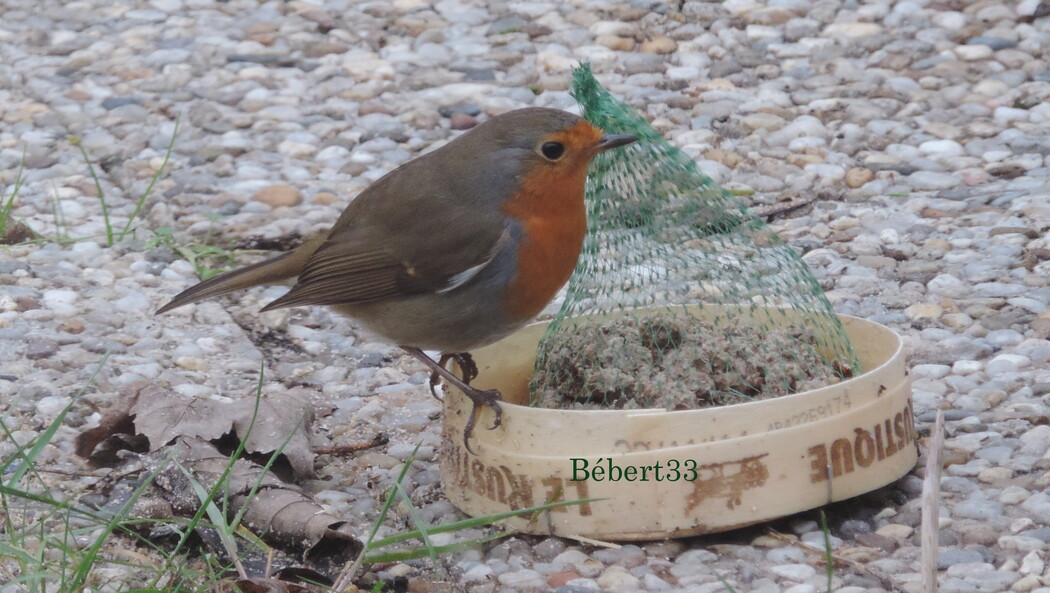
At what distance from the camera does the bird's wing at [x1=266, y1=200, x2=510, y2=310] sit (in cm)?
415

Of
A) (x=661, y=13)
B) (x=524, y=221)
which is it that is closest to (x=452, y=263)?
(x=524, y=221)

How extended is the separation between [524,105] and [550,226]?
298 centimetres

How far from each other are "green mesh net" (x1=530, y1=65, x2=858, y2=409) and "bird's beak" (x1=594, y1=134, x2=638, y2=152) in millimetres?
50

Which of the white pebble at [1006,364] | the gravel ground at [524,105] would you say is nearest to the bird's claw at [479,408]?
the gravel ground at [524,105]

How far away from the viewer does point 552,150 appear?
4.06 meters

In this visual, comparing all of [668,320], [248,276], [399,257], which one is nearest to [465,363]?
[399,257]

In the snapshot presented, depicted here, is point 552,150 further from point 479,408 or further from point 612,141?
point 479,408

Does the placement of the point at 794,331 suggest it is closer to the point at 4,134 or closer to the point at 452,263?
the point at 452,263

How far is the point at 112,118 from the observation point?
7.17 metres

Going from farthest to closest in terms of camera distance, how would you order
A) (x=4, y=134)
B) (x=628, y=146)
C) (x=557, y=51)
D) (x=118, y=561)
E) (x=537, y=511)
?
(x=557, y=51)
(x=4, y=134)
(x=628, y=146)
(x=537, y=511)
(x=118, y=561)

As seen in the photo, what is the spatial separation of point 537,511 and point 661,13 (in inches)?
194

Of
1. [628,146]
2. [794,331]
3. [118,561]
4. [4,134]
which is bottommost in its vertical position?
[4,134]

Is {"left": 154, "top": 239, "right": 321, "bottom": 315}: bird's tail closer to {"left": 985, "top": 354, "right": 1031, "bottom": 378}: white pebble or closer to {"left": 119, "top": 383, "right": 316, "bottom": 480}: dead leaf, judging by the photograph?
{"left": 119, "top": 383, "right": 316, "bottom": 480}: dead leaf

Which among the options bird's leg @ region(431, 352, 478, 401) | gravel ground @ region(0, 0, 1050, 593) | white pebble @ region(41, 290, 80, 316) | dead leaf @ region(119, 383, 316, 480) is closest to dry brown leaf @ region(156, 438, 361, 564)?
dead leaf @ region(119, 383, 316, 480)
